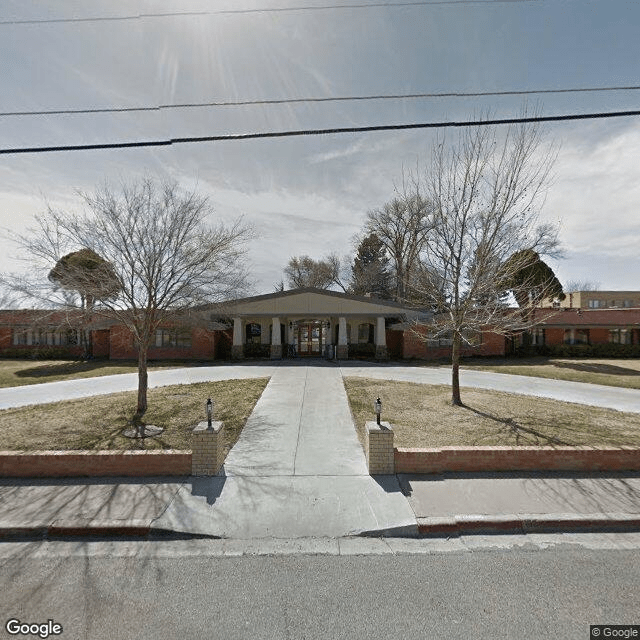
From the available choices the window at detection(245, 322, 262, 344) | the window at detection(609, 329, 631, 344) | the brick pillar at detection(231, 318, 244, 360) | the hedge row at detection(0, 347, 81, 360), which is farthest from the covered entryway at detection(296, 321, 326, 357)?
the window at detection(609, 329, 631, 344)

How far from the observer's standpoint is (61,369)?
17938mm

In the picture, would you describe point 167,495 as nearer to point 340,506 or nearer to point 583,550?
point 340,506

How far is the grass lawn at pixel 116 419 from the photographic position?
6.72 meters

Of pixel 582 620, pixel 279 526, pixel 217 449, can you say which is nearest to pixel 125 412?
pixel 217 449

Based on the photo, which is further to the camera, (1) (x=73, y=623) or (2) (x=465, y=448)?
(2) (x=465, y=448)

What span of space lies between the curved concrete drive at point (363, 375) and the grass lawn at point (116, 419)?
1841mm

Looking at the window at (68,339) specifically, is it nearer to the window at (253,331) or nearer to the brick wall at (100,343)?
the brick wall at (100,343)

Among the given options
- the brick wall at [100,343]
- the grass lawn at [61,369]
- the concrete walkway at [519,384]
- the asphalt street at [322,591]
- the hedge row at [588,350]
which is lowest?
the asphalt street at [322,591]

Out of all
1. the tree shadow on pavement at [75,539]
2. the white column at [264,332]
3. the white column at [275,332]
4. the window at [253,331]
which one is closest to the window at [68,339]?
the window at [253,331]

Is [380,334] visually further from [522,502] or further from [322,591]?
[322,591]

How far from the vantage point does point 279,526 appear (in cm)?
412

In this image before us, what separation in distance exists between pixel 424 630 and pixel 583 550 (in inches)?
92.0

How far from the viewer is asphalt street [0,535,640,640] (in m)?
2.77

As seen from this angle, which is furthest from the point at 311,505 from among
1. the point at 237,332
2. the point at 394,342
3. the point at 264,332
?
the point at 264,332
